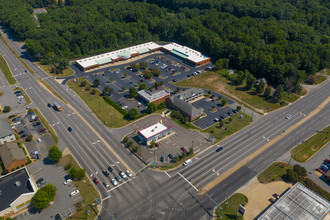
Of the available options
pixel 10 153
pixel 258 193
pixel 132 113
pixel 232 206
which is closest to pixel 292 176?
pixel 258 193

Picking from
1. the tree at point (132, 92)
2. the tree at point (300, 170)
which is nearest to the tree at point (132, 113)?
the tree at point (132, 92)

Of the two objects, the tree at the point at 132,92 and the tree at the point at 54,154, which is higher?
the tree at the point at 54,154

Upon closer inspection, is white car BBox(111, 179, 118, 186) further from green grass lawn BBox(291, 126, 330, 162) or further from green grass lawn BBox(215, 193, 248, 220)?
green grass lawn BBox(291, 126, 330, 162)

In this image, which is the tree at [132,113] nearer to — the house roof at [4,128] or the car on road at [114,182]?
the car on road at [114,182]

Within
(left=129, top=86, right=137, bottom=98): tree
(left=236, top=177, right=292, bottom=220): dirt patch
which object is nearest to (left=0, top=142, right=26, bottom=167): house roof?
(left=129, top=86, right=137, bottom=98): tree

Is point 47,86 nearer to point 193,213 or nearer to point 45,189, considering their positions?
point 45,189

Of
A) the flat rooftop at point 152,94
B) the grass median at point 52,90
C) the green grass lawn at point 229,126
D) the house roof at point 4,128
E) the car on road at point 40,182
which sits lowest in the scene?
the green grass lawn at point 229,126
